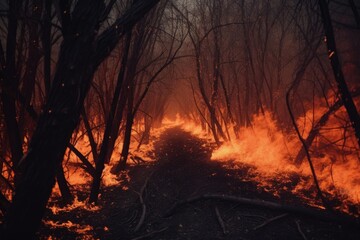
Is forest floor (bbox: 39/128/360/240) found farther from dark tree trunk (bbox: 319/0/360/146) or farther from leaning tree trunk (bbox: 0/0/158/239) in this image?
leaning tree trunk (bbox: 0/0/158/239)

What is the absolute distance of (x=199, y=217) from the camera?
5.14 m

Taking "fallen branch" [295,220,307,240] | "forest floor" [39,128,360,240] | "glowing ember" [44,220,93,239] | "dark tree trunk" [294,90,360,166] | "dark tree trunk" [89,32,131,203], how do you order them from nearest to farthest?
"fallen branch" [295,220,307,240] < "forest floor" [39,128,360,240] < "glowing ember" [44,220,93,239] < "dark tree trunk" [89,32,131,203] < "dark tree trunk" [294,90,360,166]

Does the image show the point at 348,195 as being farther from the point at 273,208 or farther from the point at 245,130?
the point at 245,130

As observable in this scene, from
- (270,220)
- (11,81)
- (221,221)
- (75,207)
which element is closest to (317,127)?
(270,220)

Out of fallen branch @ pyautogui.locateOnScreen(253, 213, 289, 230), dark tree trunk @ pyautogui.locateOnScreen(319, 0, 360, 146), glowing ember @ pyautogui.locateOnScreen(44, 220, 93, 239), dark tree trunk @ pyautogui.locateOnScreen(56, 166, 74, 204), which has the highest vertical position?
dark tree trunk @ pyautogui.locateOnScreen(319, 0, 360, 146)

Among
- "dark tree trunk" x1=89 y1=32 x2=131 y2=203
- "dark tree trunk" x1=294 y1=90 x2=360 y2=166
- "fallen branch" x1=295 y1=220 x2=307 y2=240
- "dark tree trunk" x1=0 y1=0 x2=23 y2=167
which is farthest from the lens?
Answer: "dark tree trunk" x1=294 y1=90 x2=360 y2=166

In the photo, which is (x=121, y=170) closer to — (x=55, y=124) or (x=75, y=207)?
(x=75, y=207)

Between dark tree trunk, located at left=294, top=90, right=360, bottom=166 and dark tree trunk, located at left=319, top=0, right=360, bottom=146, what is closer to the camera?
dark tree trunk, located at left=319, top=0, right=360, bottom=146

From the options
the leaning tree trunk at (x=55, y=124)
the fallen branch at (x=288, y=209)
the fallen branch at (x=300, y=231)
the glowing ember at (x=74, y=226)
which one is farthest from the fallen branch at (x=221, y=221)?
the leaning tree trunk at (x=55, y=124)

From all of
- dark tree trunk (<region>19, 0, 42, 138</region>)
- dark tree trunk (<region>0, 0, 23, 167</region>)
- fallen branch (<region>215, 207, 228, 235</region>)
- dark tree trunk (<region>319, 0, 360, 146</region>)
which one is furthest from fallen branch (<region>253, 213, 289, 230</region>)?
dark tree trunk (<region>19, 0, 42, 138</region>)

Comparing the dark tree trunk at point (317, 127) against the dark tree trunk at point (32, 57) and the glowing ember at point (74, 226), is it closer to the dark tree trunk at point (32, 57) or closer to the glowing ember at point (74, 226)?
the glowing ember at point (74, 226)

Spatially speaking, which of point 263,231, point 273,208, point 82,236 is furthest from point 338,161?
point 82,236

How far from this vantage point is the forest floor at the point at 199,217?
4.51m

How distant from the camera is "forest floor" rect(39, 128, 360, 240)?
4512 mm
